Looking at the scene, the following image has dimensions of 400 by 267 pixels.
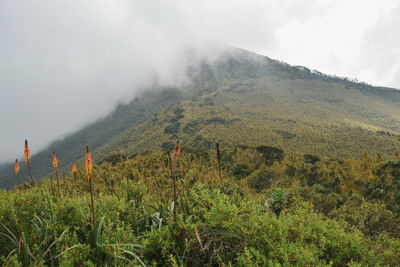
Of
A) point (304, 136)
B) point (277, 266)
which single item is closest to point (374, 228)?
point (277, 266)

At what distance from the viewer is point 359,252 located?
11.3 ft

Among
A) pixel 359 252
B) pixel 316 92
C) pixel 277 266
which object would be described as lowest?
pixel 359 252

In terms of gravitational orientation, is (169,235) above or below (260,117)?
above

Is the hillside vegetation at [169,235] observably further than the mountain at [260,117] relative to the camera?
No

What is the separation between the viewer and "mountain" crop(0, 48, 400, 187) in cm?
3814

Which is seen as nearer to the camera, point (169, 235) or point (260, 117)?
point (169, 235)

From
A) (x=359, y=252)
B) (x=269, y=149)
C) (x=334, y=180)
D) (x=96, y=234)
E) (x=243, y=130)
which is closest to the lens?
(x=96, y=234)

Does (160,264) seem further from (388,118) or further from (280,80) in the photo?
(280,80)

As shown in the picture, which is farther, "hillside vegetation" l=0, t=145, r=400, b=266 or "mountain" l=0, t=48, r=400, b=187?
"mountain" l=0, t=48, r=400, b=187

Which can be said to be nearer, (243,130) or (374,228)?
(374,228)

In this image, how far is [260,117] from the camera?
175 feet

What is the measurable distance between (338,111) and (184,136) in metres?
41.7

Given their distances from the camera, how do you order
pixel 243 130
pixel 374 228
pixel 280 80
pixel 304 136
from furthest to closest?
pixel 280 80
pixel 243 130
pixel 304 136
pixel 374 228

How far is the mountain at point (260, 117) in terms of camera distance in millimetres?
38138
